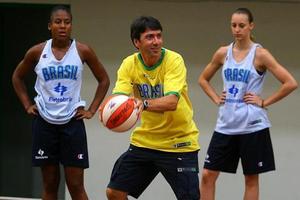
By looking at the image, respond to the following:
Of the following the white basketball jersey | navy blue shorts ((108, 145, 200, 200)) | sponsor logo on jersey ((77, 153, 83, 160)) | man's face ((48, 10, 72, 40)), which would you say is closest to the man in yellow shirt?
navy blue shorts ((108, 145, 200, 200))

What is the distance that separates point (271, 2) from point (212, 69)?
1670 mm

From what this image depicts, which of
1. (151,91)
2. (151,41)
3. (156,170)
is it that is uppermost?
(151,41)

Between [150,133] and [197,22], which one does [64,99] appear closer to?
[150,133]

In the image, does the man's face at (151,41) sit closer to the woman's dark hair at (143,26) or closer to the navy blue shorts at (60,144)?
the woman's dark hair at (143,26)

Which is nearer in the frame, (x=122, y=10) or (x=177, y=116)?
(x=177, y=116)

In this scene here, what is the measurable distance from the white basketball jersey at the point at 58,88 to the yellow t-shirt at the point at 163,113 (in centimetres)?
63

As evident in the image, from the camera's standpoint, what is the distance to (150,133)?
212 inches

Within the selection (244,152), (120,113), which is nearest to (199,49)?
(244,152)

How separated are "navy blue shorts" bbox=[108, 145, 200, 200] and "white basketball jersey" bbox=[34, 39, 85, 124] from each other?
28.8 inches

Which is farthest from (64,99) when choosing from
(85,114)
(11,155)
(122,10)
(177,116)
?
(11,155)

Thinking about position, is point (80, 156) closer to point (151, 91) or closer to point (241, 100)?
point (151, 91)

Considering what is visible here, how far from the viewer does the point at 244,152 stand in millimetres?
5871

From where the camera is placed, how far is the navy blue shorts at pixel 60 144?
19.1ft

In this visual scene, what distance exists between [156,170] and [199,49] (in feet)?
8.58
